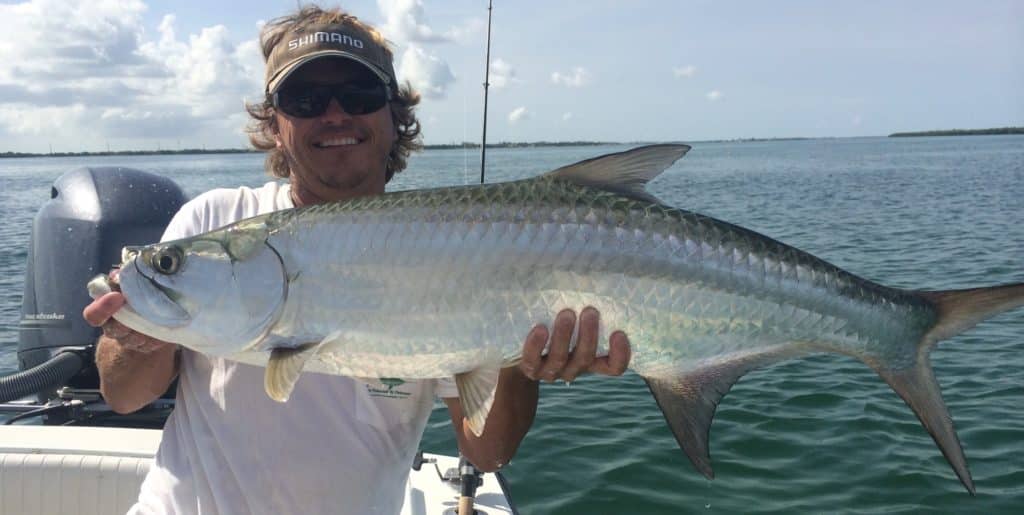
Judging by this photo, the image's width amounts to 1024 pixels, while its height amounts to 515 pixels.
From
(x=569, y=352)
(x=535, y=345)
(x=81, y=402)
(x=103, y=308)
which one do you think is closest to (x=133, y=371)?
(x=103, y=308)

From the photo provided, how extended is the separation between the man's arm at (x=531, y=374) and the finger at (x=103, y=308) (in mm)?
1318

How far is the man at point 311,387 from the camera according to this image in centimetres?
273

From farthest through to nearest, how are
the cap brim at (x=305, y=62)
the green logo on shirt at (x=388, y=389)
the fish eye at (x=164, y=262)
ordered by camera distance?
the cap brim at (x=305, y=62)
the green logo on shirt at (x=388, y=389)
the fish eye at (x=164, y=262)

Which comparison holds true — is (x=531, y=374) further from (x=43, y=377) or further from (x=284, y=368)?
(x=43, y=377)

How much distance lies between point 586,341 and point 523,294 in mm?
277

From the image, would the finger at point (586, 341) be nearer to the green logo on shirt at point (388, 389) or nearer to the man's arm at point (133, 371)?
the green logo on shirt at point (388, 389)

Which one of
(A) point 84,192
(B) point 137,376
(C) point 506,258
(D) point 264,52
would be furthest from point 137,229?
(C) point 506,258

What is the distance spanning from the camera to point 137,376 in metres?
2.89

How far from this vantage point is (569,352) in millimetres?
2617

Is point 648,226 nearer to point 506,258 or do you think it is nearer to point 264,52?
point 506,258

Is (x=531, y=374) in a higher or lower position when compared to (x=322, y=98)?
lower

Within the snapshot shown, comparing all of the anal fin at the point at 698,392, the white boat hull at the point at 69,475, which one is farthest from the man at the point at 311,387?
the white boat hull at the point at 69,475

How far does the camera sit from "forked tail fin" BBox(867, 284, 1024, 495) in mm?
2604

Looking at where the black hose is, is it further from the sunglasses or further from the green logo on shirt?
the green logo on shirt
